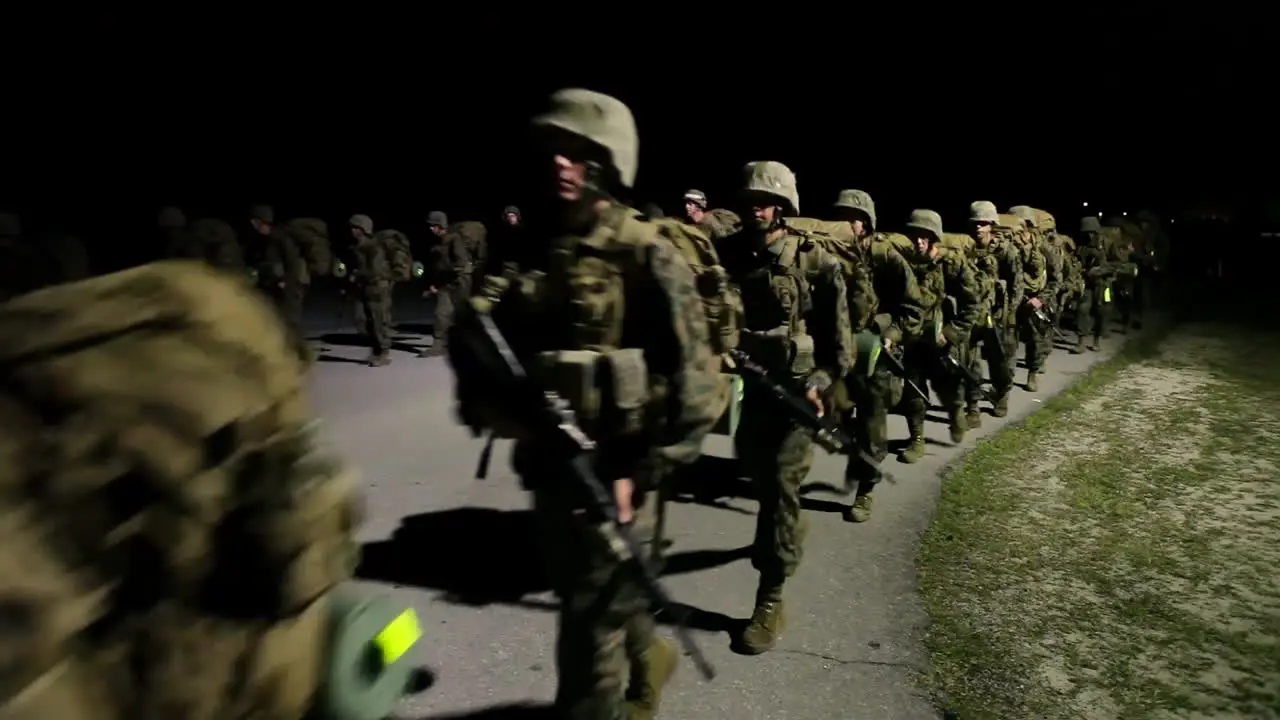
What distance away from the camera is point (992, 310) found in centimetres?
949

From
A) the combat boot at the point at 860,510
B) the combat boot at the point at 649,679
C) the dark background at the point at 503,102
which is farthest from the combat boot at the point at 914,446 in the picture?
the dark background at the point at 503,102

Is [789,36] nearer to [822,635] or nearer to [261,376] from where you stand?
[822,635]

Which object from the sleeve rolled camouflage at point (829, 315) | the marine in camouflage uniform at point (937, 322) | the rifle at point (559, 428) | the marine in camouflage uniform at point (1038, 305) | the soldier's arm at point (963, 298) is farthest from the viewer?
the marine in camouflage uniform at point (1038, 305)

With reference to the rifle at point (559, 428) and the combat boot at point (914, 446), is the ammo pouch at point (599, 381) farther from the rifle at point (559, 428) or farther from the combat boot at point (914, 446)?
the combat boot at point (914, 446)

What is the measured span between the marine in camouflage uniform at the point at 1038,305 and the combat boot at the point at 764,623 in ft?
24.0

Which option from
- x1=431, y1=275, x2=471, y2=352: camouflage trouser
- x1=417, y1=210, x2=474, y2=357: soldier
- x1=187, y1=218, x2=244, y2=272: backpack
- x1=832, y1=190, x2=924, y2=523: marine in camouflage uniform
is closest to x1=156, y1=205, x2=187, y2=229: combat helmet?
x1=187, y1=218, x2=244, y2=272: backpack

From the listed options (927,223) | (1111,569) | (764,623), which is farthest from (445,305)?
(1111,569)

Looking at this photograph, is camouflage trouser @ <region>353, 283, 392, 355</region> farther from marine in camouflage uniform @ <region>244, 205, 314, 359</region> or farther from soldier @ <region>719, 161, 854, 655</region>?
soldier @ <region>719, 161, 854, 655</region>

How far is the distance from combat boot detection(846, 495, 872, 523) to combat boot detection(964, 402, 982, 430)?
9.93ft

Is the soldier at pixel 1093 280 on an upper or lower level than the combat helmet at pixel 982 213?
lower

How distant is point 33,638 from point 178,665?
0.27m

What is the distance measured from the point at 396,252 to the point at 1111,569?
970cm

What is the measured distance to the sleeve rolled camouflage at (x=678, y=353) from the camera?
3076 mm

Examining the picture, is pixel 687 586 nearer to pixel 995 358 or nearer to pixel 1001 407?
pixel 995 358
